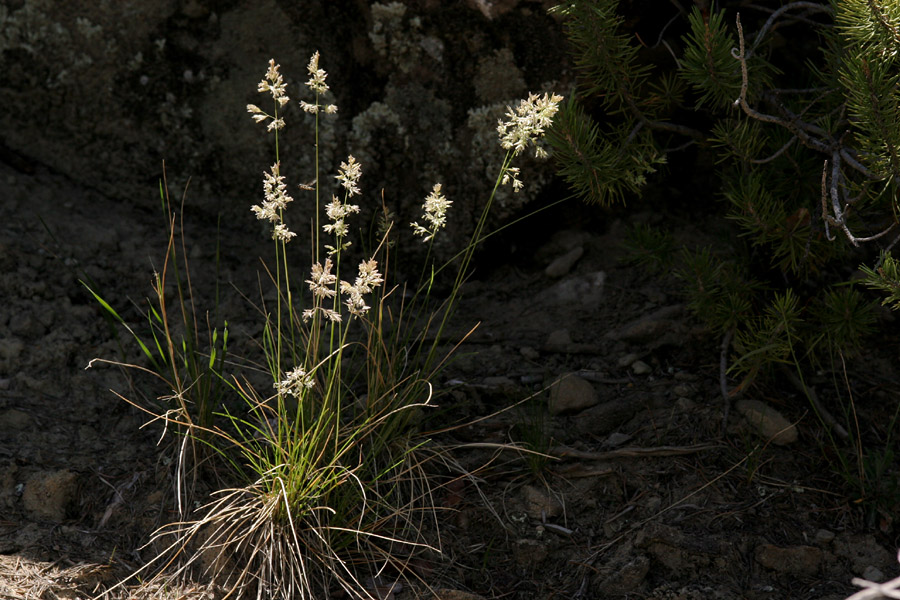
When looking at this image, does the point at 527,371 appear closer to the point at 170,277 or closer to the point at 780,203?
the point at 780,203

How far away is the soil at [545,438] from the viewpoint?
232 centimetres

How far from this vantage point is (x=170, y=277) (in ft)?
10.8

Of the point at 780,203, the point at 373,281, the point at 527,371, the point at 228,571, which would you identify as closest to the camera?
the point at 373,281

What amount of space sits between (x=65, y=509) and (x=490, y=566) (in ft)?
4.14

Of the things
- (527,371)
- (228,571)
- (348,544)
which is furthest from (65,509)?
(527,371)

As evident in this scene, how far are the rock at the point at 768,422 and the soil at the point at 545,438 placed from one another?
2 centimetres

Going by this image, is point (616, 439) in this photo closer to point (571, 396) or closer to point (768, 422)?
point (571, 396)

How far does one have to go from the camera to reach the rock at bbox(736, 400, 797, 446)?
2.61 meters

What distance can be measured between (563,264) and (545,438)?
0.88 metres

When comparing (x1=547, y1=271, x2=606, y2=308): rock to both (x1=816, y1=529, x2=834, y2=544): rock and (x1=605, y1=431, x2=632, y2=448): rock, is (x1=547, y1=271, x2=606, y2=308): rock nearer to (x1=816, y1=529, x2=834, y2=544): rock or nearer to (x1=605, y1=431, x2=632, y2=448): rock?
(x1=605, y1=431, x2=632, y2=448): rock

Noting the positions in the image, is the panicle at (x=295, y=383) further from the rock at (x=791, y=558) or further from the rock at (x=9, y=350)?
the rock at (x=791, y=558)

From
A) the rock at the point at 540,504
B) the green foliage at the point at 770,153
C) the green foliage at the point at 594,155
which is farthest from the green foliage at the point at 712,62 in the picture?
the rock at the point at 540,504

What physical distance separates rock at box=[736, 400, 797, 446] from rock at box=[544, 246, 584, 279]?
89cm

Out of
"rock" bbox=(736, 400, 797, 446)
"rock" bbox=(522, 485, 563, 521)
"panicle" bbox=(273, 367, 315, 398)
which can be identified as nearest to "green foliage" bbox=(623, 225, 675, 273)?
"rock" bbox=(736, 400, 797, 446)
